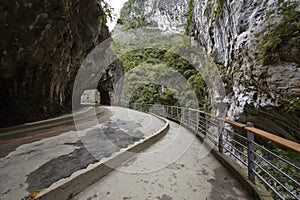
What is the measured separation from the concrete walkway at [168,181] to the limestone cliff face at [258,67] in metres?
Result: 4.17

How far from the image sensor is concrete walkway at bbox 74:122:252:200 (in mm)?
2188

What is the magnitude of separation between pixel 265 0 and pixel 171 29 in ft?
158

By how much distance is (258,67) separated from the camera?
6684 millimetres

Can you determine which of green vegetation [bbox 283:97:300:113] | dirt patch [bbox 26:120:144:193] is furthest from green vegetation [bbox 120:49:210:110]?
dirt patch [bbox 26:120:144:193]

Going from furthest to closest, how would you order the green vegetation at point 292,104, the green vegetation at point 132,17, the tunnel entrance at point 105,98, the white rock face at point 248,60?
the green vegetation at point 132,17, the tunnel entrance at point 105,98, the white rock face at point 248,60, the green vegetation at point 292,104

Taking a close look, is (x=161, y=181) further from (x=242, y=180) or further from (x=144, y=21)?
(x=144, y=21)

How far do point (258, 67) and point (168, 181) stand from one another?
647 cm

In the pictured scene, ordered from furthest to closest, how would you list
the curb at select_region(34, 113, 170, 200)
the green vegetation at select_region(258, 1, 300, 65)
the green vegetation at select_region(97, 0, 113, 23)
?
the green vegetation at select_region(97, 0, 113, 23)
the green vegetation at select_region(258, 1, 300, 65)
the curb at select_region(34, 113, 170, 200)

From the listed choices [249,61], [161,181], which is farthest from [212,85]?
[161,181]

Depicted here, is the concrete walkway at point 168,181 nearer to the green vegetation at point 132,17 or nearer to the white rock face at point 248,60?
the white rock face at point 248,60

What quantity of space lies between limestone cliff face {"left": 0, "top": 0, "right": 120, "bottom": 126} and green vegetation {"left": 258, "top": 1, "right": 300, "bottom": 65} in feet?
27.7

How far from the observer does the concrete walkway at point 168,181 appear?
86.1 inches

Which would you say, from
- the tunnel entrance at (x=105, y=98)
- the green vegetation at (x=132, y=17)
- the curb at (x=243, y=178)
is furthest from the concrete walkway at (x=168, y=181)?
the green vegetation at (x=132, y=17)

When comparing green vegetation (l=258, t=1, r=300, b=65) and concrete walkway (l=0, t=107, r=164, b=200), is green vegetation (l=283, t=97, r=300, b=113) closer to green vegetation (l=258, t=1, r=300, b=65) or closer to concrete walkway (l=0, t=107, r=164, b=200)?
green vegetation (l=258, t=1, r=300, b=65)
